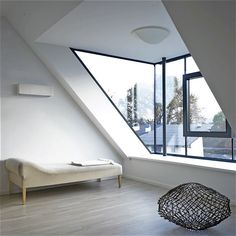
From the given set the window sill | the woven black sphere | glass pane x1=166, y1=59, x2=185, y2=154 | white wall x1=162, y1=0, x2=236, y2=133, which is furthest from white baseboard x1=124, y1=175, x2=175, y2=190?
white wall x1=162, y1=0, x2=236, y2=133

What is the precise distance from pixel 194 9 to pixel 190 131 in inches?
117

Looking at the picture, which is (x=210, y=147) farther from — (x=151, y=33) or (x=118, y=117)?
(x=151, y=33)

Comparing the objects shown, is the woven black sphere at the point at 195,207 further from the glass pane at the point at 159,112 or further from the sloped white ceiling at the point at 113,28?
the glass pane at the point at 159,112

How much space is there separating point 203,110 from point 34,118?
9.64ft

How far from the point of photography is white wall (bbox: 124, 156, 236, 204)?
3766 millimetres

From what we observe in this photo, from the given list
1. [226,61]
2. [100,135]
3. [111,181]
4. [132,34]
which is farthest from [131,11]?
[111,181]

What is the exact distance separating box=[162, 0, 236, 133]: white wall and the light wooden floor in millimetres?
1512

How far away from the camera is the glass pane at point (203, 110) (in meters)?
4.56

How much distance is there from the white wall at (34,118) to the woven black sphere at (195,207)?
243 cm

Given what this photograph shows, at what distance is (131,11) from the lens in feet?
10.5

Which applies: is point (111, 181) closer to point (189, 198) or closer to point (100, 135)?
point (100, 135)

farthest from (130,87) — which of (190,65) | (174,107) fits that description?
(190,65)

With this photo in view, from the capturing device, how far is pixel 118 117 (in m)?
5.41

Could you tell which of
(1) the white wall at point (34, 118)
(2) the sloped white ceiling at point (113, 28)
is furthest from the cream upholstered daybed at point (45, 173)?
(2) the sloped white ceiling at point (113, 28)
